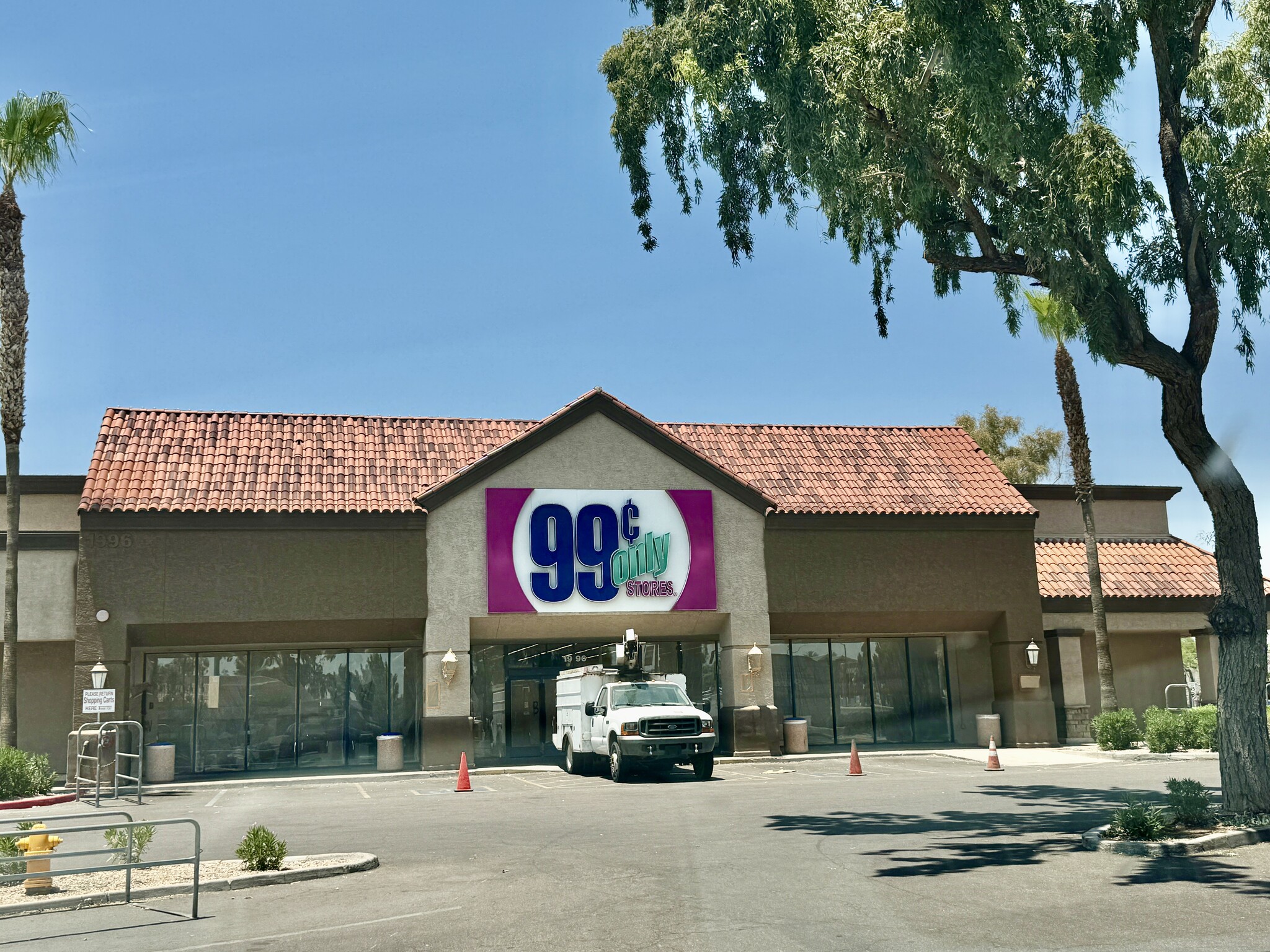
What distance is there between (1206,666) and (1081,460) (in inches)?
338

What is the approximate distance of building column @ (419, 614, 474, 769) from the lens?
2980 centimetres

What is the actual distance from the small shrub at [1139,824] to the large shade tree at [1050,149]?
1664 mm

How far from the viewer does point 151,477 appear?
98.6ft

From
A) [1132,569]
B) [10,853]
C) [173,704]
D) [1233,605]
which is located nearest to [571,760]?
[173,704]

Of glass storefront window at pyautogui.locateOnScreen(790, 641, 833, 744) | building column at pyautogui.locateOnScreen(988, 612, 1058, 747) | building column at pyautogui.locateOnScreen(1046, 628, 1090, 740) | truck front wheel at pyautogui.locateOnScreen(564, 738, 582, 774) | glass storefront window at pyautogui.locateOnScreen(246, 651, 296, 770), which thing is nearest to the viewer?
truck front wheel at pyautogui.locateOnScreen(564, 738, 582, 774)

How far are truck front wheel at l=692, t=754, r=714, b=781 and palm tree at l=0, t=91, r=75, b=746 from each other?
14.6m

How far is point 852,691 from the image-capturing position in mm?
35281

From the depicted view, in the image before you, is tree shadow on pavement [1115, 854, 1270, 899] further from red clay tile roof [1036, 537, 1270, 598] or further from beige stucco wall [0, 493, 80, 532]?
beige stucco wall [0, 493, 80, 532]

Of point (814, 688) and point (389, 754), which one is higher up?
point (814, 688)

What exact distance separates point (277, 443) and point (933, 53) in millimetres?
22660

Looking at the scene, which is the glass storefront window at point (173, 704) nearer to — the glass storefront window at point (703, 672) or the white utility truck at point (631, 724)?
the white utility truck at point (631, 724)

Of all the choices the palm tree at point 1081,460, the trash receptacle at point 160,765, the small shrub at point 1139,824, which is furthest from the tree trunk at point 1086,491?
the trash receptacle at point 160,765

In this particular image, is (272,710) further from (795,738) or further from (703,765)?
(795,738)

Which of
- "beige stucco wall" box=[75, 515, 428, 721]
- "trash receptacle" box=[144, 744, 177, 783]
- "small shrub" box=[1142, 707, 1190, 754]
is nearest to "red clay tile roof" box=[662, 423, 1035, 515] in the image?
"small shrub" box=[1142, 707, 1190, 754]
